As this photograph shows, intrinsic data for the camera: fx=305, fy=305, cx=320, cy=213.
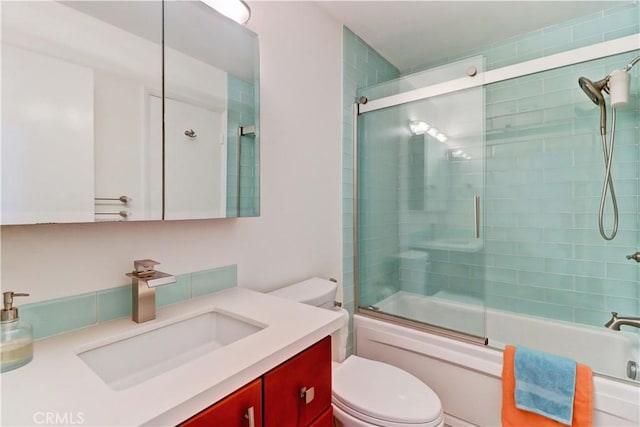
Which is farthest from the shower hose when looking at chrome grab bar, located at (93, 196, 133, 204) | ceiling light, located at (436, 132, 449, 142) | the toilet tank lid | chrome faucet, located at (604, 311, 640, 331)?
chrome grab bar, located at (93, 196, 133, 204)

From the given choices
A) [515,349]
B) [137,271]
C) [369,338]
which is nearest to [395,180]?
[369,338]

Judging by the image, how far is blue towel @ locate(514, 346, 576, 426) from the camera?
1.26m

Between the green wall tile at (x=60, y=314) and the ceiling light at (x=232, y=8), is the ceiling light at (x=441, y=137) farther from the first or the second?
the green wall tile at (x=60, y=314)

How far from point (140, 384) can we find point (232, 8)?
1.28 m

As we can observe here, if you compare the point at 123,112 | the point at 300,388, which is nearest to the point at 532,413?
the point at 300,388

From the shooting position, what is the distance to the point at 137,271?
0.92m

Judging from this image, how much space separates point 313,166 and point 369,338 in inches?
44.8

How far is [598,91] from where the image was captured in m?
1.74

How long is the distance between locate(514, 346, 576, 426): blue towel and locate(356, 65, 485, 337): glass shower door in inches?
19.5

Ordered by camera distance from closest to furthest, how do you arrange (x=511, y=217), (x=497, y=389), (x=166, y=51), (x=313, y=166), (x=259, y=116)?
(x=166, y=51), (x=259, y=116), (x=497, y=389), (x=313, y=166), (x=511, y=217)

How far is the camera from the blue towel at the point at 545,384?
4.13 ft

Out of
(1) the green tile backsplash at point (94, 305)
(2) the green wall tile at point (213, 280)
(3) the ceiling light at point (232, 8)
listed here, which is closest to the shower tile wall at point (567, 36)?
(3) the ceiling light at point (232, 8)

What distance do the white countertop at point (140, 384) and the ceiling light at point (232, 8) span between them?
1.13m

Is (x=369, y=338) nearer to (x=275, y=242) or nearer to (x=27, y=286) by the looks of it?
(x=275, y=242)
